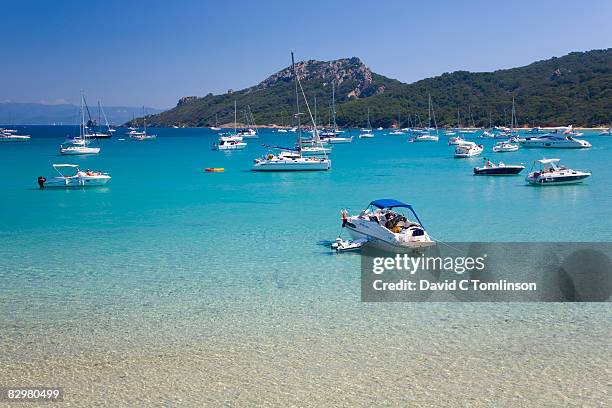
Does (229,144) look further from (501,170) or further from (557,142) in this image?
(501,170)

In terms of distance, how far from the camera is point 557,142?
104312 mm

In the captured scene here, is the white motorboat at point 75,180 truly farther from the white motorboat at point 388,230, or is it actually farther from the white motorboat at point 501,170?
the white motorboat at point 501,170

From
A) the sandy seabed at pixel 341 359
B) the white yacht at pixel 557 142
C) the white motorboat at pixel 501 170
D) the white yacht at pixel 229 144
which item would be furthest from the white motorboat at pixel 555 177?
the white yacht at pixel 229 144

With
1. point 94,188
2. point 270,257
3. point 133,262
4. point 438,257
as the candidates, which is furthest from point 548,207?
point 94,188

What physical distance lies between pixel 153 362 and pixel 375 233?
12941 mm

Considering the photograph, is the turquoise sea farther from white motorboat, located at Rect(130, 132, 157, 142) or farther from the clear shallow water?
white motorboat, located at Rect(130, 132, 157, 142)

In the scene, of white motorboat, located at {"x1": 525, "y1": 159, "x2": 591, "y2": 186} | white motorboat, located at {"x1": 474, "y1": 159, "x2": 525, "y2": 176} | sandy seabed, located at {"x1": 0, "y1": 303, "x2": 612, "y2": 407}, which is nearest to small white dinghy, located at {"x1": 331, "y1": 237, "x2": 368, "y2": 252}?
sandy seabed, located at {"x1": 0, "y1": 303, "x2": 612, "y2": 407}

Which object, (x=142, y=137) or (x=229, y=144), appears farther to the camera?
(x=142, y=137)

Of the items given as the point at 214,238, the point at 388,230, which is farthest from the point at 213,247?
the point at 388,230

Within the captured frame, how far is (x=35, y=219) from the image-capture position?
36062 mm

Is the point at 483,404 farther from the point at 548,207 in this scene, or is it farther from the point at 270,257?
the point at 548,207

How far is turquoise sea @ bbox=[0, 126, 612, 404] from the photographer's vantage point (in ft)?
52.7

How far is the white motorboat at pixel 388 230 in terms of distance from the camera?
23.1 m

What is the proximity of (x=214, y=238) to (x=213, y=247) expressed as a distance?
2.36m
